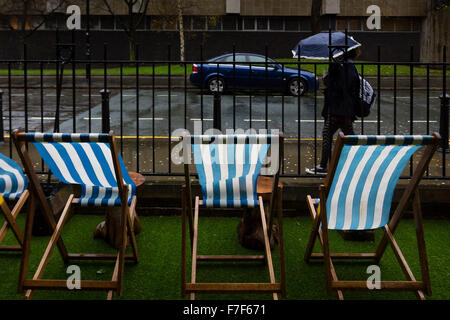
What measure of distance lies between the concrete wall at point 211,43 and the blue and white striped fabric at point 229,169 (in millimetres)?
34618

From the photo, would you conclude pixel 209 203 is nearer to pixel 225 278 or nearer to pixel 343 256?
pixel 225 278

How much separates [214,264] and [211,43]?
114 feet

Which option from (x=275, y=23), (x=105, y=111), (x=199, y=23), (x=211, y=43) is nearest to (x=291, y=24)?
(x=275, y=23)

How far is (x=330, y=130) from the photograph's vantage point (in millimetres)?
6898

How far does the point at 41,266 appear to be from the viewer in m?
3.91

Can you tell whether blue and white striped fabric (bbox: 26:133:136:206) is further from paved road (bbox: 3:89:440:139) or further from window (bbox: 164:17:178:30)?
window (bbox: 164:17:178:30)

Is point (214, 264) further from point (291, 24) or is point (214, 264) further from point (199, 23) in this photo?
point (291, 24)

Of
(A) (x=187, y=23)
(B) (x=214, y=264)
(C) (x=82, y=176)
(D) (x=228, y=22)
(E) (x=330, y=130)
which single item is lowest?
(B) (x=214, y=264)

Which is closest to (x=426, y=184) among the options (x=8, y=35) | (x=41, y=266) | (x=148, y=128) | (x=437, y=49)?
(x=41, y=266)

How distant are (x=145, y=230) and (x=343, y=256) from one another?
1878 millimetres

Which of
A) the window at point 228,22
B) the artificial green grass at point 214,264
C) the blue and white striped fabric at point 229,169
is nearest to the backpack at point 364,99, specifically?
the artificial green grass at point 214,264

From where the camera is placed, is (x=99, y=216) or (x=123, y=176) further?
(x=99, y=216)

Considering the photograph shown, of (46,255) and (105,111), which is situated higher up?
(105,111)

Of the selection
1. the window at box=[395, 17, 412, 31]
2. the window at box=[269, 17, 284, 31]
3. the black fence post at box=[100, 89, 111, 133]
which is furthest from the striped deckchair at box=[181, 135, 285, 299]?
the window at box=[395, 17, 412, 31]
